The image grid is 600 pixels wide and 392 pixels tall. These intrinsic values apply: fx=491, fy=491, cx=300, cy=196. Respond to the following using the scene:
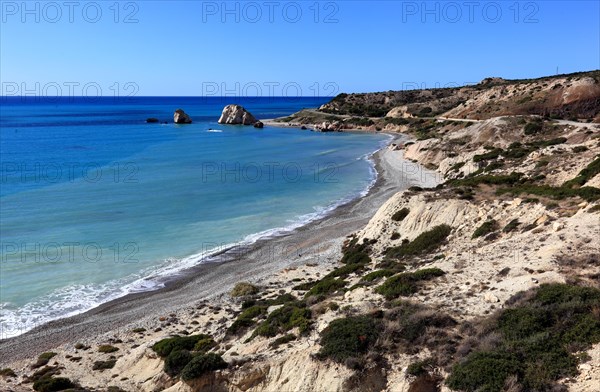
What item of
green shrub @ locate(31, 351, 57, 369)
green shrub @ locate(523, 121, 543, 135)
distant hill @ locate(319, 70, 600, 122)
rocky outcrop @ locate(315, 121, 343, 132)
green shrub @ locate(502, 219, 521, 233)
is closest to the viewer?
→ green shrub @ locate(31, 351, 57, 369)

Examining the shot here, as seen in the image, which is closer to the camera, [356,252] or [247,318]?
[247,318]

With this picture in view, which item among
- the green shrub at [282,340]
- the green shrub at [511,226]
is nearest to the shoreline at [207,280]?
the green shrub at [282,340]

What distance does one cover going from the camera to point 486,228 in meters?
25.3

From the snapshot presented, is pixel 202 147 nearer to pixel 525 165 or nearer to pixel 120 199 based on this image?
pixel 120 199

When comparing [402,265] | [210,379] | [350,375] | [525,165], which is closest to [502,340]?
[350,375]

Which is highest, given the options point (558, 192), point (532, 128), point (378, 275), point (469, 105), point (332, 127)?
point (469, 105)

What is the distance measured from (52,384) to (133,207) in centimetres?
3085

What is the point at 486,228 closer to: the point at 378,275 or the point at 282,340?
the point at 378,275

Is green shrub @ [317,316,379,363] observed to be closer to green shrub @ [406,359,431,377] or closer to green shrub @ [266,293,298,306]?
green shrub @ [406,359,431,377]

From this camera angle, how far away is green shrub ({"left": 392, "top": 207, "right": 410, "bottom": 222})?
30.9m

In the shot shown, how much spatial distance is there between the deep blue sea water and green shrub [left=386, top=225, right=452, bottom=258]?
12.9 metres

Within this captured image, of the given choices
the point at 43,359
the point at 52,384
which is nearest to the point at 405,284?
the point at 52,384

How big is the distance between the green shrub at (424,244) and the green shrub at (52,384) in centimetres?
1684

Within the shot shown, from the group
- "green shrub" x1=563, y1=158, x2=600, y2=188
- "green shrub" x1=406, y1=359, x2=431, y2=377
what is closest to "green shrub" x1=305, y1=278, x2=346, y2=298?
"green shrub" x1=406, y1=359, x2=431, y2=377
